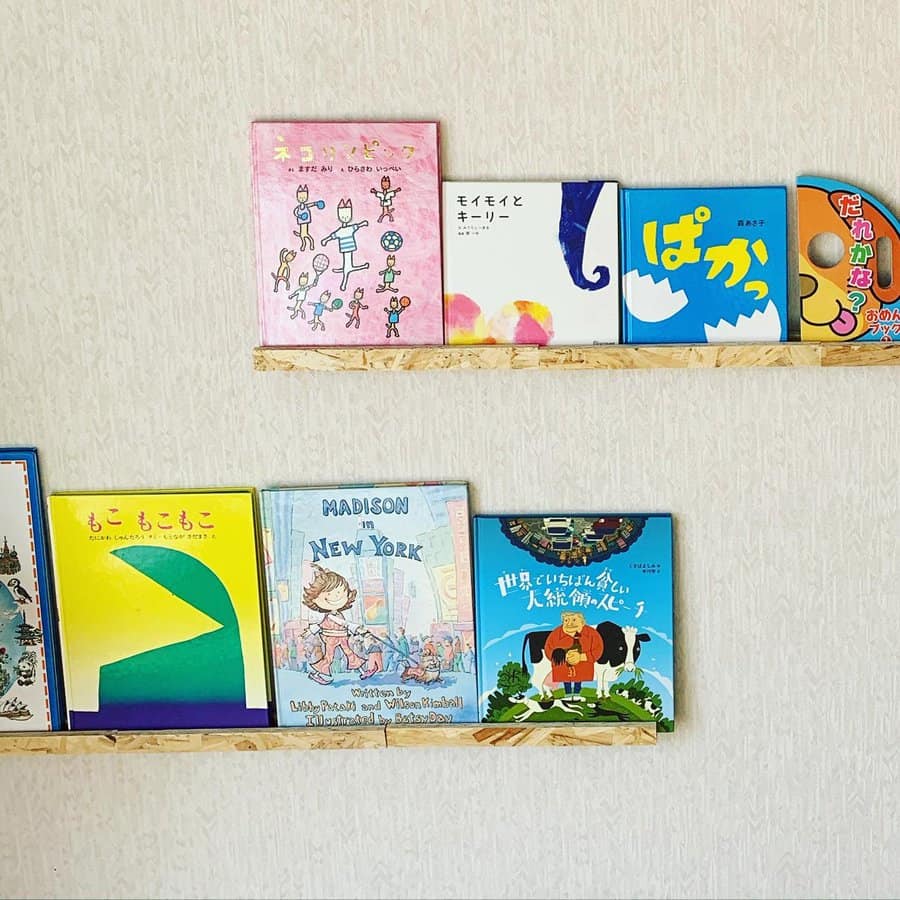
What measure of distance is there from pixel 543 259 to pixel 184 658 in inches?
26.6

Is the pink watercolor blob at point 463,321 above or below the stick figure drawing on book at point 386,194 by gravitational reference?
below

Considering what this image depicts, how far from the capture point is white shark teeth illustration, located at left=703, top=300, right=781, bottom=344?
4.10ft

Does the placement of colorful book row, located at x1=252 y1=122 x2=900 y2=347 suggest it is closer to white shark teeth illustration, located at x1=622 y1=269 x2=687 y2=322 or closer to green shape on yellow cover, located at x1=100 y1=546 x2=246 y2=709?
white shark teeth illustration, located at x1=622 y1=269 x2=687 y2=322

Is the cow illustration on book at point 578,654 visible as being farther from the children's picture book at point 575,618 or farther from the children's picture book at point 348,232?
the children's picture book at point 348,232

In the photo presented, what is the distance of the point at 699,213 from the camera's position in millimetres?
1236

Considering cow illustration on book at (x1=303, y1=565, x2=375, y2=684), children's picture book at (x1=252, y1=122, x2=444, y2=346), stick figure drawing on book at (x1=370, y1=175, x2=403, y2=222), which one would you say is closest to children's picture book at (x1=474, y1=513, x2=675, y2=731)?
cow illustration on book at (x1=303, y1=565, x2=375, y2=684)

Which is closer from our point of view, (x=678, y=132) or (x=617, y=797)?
(x=678, y=132)

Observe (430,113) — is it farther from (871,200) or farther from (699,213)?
(871,200)

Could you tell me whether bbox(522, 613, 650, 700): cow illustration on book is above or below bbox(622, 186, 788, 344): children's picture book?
below

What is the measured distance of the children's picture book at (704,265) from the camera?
124 centimetres

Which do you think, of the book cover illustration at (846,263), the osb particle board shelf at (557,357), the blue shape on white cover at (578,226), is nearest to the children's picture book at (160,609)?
the osb particle board shelf at (557,357)

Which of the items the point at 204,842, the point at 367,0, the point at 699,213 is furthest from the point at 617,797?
the point at 367,0

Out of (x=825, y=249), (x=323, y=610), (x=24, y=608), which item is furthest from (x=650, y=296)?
(x=24, y=608)

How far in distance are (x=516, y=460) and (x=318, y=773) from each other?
19.3 inches
